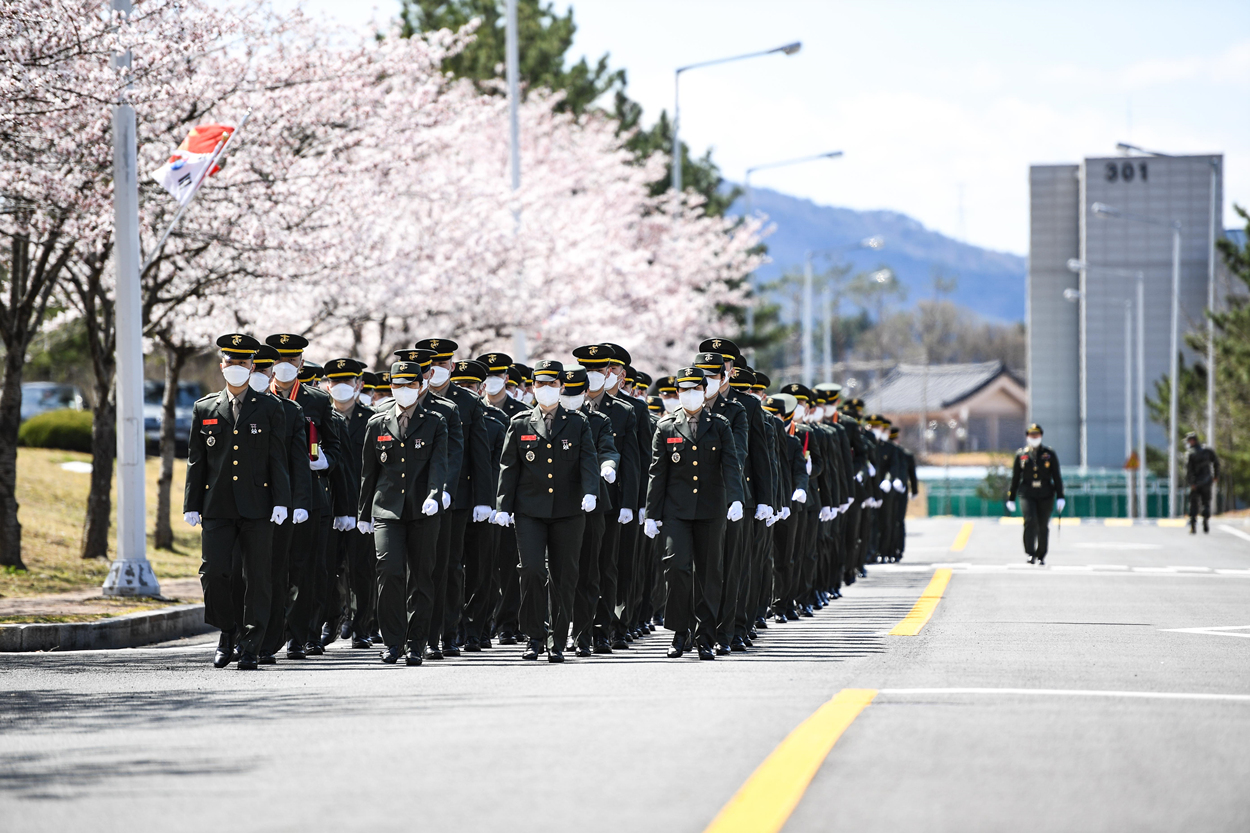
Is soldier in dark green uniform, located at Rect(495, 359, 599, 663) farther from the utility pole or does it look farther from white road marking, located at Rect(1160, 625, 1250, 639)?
the utility pole

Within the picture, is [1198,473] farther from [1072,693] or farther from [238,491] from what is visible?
[238,491]

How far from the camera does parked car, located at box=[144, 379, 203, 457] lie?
36844mm

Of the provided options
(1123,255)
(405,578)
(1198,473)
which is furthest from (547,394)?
(1123,255)

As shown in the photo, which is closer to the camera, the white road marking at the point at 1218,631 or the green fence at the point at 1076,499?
the white road marking at the point at 1218,631

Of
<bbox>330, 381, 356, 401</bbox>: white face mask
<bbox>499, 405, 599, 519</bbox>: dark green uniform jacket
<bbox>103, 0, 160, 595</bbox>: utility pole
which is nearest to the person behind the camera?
<bbox>499, 405, 599, 519</bbox>: dark green uniform jacket

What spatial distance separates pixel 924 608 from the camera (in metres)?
14.8

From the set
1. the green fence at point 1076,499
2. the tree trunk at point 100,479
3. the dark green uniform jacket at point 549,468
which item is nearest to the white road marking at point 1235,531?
the green fence at point 1076,499

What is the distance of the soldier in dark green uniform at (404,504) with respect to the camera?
36.2 feet

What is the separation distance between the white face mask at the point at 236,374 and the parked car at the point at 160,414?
23818 mm

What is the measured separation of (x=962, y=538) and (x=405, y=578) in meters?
21.3

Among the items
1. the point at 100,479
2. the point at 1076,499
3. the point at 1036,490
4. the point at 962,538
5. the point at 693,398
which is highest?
the point at 693,398

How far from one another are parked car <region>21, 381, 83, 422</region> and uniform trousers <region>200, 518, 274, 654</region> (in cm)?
3359

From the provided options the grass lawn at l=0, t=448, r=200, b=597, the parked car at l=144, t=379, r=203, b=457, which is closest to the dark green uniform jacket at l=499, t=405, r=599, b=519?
the grass lawn at l=0, t=448, r=200, b=597

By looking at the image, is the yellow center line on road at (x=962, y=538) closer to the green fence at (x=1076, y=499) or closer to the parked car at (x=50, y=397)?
the green fence at (x=1076, y=499)
